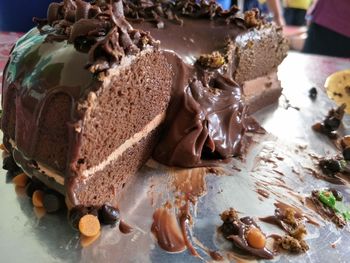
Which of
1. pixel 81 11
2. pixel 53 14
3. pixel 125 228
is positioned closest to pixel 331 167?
pixel 125 228

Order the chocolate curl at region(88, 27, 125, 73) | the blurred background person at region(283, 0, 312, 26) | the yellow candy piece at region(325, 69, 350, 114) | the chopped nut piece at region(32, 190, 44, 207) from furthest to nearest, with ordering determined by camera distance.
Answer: the blurred background person at region(283, 0, 312, 26), the yellow candy piece at region(325, 69, 350, 114), the chopped nut piece at region(32, 190, 44, 207), the chocolate curl at region(88, 27, 125, 73)

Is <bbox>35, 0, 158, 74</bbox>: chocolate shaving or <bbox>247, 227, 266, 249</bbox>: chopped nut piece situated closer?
<bbox>35, 0, 158, 74</bbox>: chocolate shaving

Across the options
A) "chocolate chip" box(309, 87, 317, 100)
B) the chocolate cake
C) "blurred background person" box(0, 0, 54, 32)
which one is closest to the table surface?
the chocolate cake

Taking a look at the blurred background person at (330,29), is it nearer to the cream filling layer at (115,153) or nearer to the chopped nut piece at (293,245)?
the cream filling layer at (115,153)

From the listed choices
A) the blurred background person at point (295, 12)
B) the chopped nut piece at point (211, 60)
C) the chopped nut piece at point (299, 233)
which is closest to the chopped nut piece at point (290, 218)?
the chopped nut piece at point (299, 233)

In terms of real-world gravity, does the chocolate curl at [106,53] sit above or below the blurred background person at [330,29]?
above

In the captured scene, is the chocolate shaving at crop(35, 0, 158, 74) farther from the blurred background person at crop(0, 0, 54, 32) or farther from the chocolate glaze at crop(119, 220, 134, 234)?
the blurred background person at crop(0, 0, 54, 32)
